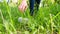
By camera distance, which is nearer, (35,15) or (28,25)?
(28,25)

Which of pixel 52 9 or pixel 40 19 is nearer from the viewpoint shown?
pixel 40 19

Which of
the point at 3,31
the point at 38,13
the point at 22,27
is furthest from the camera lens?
the point at 38,13

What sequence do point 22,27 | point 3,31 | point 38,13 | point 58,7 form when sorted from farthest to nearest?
point 58,7, point 38,13, point 22,27, point 3,31

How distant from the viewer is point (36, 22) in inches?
78.7

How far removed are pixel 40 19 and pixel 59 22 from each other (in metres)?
0.19

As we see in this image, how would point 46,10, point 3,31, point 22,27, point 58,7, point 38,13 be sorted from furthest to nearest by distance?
point 58,7, point 46,10, point 38,13, point 22,27, point 3,31

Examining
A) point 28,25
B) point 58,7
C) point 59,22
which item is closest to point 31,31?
point 28,25

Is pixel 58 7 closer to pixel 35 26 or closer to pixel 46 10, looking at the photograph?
pixel 46 10

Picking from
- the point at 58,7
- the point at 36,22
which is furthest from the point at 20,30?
the point at 58,7

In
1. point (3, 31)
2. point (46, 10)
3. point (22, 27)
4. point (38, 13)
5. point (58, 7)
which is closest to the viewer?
point (3, 31)

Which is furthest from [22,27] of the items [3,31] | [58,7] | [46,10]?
[58,7]

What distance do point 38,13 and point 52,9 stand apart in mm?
410

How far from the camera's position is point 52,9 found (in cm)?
247

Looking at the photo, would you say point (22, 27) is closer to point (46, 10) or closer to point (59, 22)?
point (59, 22)
